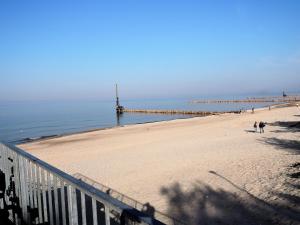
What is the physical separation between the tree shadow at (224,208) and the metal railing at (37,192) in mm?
4177

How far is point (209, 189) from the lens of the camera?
999cm

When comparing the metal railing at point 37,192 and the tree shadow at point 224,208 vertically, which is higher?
the metal railing at point 37,192

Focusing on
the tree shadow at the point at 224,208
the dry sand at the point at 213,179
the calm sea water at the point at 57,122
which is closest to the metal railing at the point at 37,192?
the tree shadow at the point at 224,208

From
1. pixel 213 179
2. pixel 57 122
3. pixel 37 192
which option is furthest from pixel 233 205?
pixel 57 122

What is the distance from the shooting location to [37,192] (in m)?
4.03

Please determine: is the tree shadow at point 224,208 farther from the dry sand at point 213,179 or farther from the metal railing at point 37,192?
the metal railing at point 37,192

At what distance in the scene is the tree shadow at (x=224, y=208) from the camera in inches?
296

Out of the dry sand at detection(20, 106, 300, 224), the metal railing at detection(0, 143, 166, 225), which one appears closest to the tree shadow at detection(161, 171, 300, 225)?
the dry sand at detection(20, 106, 300, 224)

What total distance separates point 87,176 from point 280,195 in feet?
24.7

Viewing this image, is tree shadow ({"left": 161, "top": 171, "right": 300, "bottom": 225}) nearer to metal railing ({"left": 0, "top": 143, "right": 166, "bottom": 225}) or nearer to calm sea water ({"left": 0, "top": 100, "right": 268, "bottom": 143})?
metal railing ({"left": 0, "top": 143, "right": 166, "bottom": 225})

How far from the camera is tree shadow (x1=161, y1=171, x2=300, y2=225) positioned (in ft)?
24.7

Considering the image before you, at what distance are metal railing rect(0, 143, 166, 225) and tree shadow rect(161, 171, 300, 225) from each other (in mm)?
4177

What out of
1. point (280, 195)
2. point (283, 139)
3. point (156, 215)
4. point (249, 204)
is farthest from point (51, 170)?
point (283, 139)

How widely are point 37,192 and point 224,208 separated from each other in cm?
567
